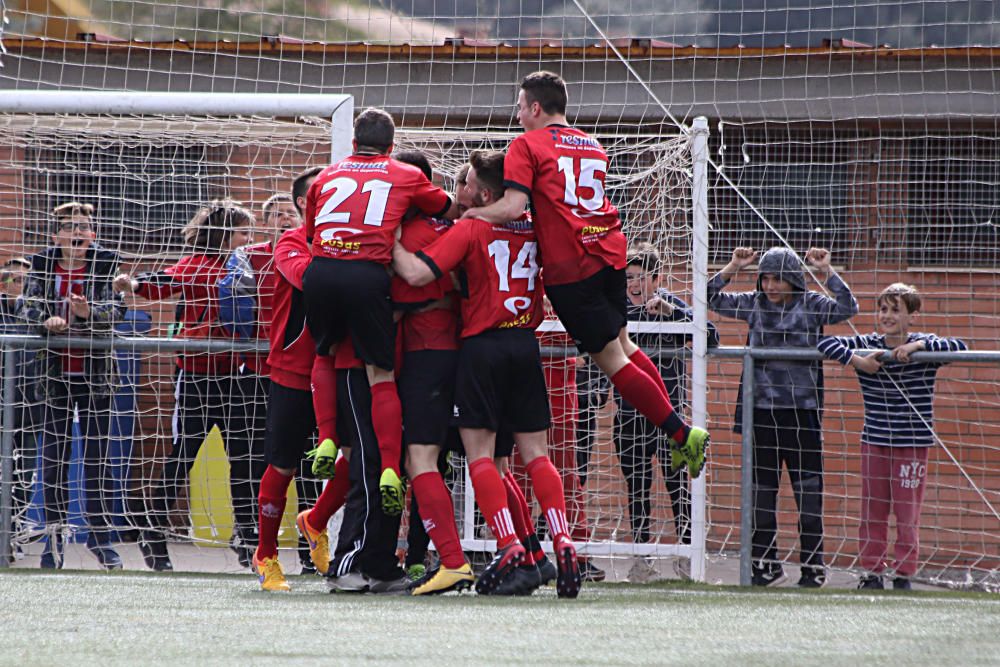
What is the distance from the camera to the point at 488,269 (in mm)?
5227

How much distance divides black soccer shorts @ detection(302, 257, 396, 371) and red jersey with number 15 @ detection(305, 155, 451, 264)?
2.5 inches

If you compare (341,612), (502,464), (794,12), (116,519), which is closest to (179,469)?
(116,519)

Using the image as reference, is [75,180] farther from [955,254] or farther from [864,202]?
[955,254]

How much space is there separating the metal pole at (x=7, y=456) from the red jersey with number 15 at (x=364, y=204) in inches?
92.5

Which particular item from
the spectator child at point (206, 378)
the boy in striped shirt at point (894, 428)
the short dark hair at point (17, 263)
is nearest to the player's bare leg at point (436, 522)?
the spectator child at point (206, 378)

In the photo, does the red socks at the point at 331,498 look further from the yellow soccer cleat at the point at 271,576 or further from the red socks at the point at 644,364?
the red socks at the point at 644,364

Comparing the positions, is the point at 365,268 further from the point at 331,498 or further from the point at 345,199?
the point at 331,498

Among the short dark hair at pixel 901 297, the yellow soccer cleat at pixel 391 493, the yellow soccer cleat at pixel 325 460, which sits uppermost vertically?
the short dark hair at pixel 901 297

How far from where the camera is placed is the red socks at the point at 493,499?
510 cm

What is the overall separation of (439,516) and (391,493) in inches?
11.1

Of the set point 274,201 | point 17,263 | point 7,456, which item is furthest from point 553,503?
point 17,263

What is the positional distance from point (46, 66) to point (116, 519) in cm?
383

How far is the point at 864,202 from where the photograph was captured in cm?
817

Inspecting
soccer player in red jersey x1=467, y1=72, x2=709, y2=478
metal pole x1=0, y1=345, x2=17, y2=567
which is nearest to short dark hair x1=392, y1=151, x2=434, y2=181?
soccer player in red jersey x1=467, y1=72, x2=709, y2=478
